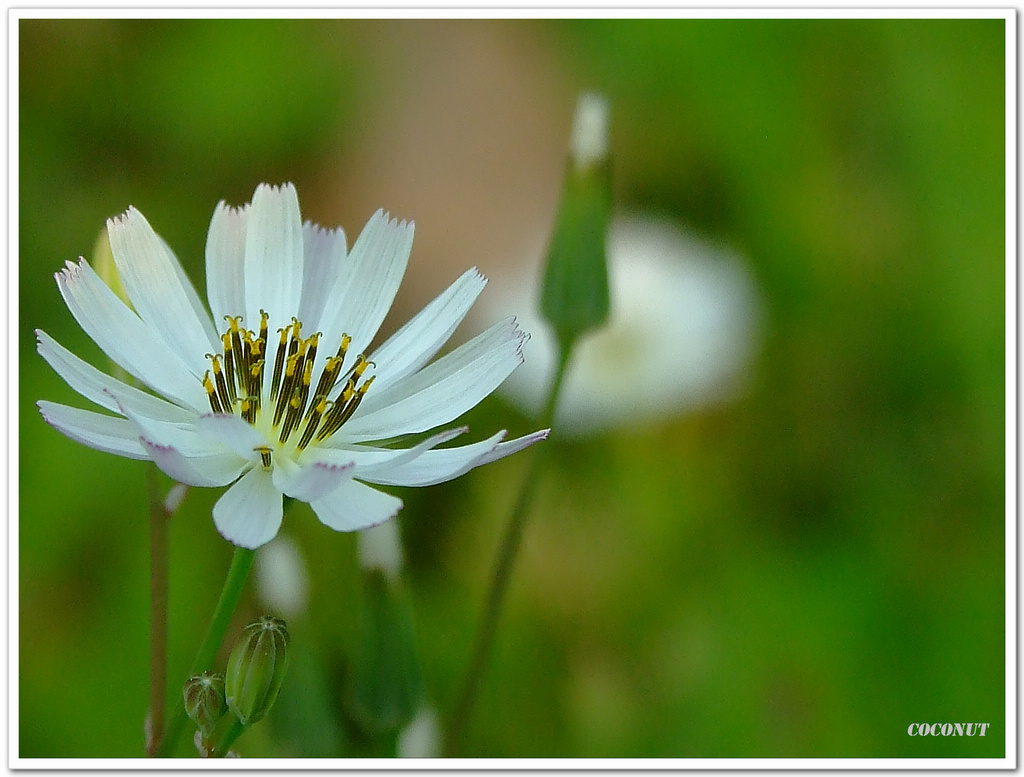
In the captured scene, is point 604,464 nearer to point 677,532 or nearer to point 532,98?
point 677,532

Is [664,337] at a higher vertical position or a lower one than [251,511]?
higher

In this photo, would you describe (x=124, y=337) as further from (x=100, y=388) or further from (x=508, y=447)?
(x=508, y=447)

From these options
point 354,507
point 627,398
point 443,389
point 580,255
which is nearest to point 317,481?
point 354,507

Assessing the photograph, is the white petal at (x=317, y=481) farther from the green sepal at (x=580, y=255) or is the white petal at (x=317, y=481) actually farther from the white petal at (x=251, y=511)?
the green sepal at (x=580, y=255)

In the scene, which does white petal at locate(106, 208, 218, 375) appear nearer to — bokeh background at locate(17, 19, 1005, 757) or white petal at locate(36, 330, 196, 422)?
white petal at locate(36, 330, 196, 422)

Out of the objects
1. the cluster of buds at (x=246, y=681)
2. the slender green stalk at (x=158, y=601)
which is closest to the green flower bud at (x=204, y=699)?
the cluster of buds at (x=246, y=681)
